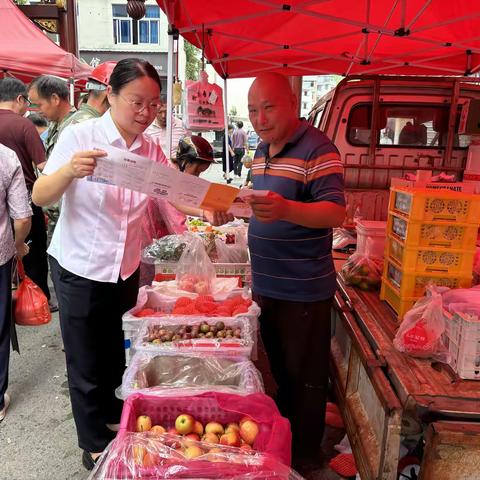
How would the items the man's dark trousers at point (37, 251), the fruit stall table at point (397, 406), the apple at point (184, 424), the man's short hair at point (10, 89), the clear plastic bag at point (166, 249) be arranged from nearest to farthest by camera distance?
the apple at point (184, 424) → the fruit stall table at point (397, 406) → the clear plastic bag at point (166, 249) → the man's short hair at point (10, 89) → the man's dark trousers at point (37, 251)

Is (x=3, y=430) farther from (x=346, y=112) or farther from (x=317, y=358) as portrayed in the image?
(x=346, y=112)

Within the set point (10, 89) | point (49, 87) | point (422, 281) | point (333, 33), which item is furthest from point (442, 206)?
point (10, 89)

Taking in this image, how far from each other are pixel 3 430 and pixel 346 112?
3.82 metres

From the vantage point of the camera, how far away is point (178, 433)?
1.48 m

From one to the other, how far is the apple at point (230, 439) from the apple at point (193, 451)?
108 millimetres

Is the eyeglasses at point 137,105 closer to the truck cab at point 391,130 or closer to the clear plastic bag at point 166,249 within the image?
the clear plastic bag at point 166,249

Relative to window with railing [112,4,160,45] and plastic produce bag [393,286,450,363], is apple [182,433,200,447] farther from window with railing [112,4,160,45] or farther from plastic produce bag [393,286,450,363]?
window with railing [112,4,160,45]

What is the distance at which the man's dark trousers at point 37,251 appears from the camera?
15.3ft

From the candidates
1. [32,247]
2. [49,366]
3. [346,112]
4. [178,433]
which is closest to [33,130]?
[32,247]

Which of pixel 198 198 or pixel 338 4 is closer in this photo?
pixel 198 198

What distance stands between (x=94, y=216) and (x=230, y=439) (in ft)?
3.85

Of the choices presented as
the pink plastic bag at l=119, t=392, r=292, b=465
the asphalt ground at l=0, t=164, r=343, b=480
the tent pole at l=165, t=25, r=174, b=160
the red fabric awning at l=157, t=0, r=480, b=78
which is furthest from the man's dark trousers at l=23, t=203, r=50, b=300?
the pink plastic bag at l=119, t=392, r=292, b=465

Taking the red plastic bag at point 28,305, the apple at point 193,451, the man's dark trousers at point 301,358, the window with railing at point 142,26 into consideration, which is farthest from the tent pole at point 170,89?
the window with railing at point 142,26

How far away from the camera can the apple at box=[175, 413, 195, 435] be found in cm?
147
